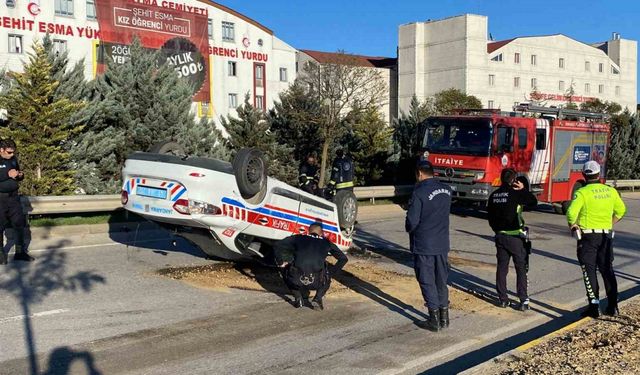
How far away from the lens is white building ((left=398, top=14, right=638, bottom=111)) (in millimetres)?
65750

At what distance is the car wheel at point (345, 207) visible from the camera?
1134 cm

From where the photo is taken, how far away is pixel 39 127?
15.2 m

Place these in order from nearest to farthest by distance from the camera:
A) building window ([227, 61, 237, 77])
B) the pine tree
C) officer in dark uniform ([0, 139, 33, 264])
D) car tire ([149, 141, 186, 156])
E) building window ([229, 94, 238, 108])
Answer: car tire ([149, 141, 186, 156]) < officer in dark uniform ([0, 139, 33, 264]) < the pine tree < building window ([227, 61, 237, 77]) < building window ([229, 94, 238, 108])

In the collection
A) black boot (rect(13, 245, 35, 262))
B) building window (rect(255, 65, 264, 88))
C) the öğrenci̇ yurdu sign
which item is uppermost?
the öğrenci̇ yurdu sign

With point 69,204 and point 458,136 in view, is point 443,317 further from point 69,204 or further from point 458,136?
point 458,136

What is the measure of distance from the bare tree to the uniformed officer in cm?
1522

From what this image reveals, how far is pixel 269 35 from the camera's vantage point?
58.7 metres

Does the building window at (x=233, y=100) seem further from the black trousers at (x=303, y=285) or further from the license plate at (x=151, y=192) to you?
the black trousers at (x=303, y=285)

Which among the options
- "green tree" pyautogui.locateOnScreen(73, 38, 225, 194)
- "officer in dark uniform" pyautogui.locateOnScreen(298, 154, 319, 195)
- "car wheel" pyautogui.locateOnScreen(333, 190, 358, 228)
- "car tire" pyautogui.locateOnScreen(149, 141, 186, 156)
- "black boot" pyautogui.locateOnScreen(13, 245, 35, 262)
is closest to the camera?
"car tire" pyautogui.locateOnScreen(149, 141, 186, 156)

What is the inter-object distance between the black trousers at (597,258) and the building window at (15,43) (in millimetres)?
44285

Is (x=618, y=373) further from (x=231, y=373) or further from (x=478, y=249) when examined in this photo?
(x=478, y=249)

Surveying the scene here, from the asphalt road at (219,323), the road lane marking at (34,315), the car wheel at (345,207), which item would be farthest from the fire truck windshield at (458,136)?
Answer: the road lane marking at (34,315)

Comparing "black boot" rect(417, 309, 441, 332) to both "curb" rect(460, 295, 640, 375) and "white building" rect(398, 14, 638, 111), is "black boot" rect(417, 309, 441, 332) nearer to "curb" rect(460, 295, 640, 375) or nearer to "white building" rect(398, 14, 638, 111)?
"curb" rect(460, 295, 640, 375)

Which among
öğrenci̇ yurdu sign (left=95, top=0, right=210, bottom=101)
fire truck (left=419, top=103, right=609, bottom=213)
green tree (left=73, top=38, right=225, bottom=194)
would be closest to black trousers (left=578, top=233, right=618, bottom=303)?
fire truck (left=419, top=103, right=609, bottom=213)
